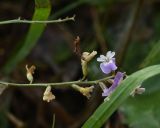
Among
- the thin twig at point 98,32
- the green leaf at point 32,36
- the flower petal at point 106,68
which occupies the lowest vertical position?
the flower petal at point 106,68

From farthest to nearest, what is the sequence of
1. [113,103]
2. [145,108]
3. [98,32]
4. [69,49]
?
[69,49]
[98,32]
[145,108]
[113,103]

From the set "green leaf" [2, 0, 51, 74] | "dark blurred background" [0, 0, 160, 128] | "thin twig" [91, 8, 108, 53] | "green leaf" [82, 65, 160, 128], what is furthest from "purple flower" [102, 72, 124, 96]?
"thin twig" [91, 8, 108, 53]

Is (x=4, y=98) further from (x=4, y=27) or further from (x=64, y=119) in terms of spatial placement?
(x=4, y=27)

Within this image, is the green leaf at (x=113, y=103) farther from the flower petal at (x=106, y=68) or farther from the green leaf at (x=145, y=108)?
the green leaf at (x=145, y=108)

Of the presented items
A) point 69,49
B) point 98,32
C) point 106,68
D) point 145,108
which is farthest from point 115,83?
point 69,49

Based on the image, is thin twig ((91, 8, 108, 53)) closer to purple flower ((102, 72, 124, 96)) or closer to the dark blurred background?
the dark blurred background

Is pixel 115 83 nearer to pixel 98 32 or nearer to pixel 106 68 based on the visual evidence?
pixel 106 68

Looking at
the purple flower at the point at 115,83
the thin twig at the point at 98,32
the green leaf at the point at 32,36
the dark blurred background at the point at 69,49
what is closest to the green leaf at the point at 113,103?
the purple flower at the point at 115,83
